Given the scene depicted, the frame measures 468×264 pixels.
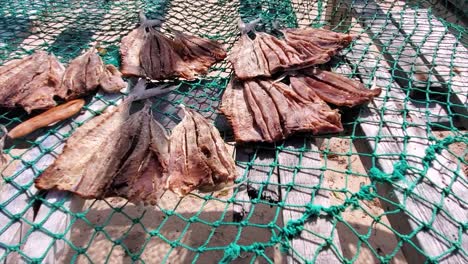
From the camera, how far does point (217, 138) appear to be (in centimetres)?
221

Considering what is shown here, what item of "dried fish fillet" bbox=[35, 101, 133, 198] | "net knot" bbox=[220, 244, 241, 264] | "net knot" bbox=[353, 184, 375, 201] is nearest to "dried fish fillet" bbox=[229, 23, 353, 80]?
"dried fish fillet" bbox=[35, 101, 133, 198]

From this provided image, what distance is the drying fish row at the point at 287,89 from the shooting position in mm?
2248

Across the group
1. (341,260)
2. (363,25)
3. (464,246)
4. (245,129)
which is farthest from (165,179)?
(363,25)

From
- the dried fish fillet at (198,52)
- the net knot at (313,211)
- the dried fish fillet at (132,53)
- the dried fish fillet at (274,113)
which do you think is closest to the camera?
the net knot at (313,211)

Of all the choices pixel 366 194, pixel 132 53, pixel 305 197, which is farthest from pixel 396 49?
pixel 132 53

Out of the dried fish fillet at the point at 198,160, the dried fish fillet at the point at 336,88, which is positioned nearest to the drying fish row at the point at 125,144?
the dried fish fillet at the point at 198,160

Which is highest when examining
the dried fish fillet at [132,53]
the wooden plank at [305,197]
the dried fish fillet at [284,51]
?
the dried fish fillet at [284,51]

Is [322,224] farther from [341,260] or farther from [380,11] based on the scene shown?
[380,11]

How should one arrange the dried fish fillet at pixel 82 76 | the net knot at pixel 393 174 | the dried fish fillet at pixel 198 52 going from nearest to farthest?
the net knot at pixel 393 174 → the dried fish fillet at pixel 82 76 → the dried fish fillet at pixel 198 52

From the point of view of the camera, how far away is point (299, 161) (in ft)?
7.07

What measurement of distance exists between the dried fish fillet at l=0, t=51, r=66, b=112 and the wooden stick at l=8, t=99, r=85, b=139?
0.32ft

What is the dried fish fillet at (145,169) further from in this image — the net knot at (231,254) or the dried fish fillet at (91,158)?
the net knot at (231,254)

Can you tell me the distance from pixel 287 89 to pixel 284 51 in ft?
1.72

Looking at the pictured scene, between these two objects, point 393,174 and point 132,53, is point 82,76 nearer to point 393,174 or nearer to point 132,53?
point 132,53
